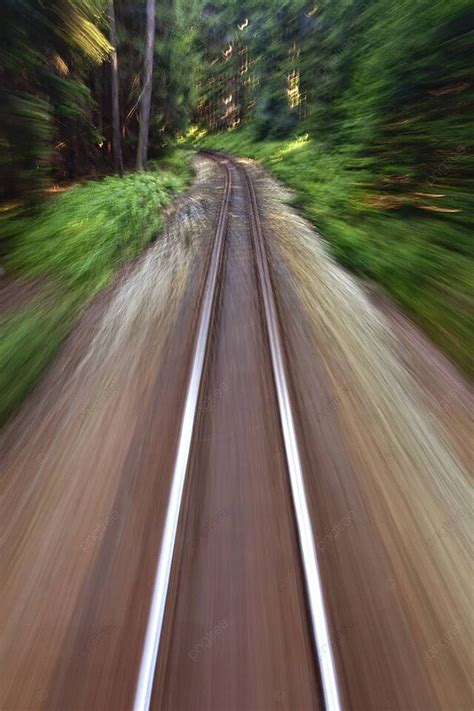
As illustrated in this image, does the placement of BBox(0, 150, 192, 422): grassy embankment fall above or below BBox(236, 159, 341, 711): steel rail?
above

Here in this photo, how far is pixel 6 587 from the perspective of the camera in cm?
255

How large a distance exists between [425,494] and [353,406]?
1.16 m

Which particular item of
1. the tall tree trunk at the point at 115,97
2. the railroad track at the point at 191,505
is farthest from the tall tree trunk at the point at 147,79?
the railroad track at the point at 191,505

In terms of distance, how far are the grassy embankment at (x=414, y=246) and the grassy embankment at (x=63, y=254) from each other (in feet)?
16.0

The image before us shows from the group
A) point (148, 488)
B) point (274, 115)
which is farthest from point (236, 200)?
point (274, 115)

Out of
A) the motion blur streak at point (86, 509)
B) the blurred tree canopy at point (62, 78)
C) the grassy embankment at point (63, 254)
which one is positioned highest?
the blurred tree canopy at point (62, 78)

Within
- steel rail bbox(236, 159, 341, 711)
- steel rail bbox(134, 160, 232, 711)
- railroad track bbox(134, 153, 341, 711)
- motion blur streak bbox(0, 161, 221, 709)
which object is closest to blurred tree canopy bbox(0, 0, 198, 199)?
motion blur streak bbox(0, 161, 221, 709)

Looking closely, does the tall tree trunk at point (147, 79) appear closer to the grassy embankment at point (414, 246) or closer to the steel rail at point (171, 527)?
the grassy embankment at point (414, 246)

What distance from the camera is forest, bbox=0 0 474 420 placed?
638cm

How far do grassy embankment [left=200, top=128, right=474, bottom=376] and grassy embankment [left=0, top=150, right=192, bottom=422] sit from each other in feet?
16.0

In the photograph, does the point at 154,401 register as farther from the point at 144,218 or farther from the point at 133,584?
the point at 144,218

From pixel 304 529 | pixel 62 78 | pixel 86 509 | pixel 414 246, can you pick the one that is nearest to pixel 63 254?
pixel 62 78

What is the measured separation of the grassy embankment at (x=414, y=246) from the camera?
545 centimetres

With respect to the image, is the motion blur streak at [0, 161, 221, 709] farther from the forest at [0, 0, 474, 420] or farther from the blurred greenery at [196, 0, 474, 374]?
the blurred greenery at [196, 0, 474, 374]
